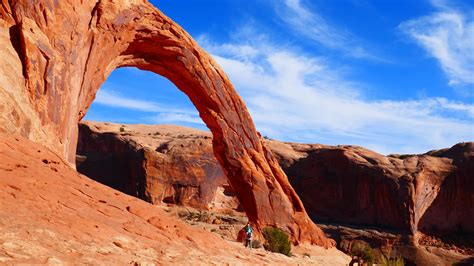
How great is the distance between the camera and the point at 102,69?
15.7 m

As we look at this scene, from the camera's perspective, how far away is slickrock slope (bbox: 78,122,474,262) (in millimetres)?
32531

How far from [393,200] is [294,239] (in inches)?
575

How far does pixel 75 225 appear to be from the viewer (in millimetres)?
5953

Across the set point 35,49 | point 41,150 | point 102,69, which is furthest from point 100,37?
point 41,150

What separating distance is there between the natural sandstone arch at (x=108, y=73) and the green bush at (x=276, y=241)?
4.37ft

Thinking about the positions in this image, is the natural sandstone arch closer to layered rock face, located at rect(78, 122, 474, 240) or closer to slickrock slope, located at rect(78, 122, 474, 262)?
slickrock slope, located at rect(78, 122, 474, 262)

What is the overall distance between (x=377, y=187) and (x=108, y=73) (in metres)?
24.8

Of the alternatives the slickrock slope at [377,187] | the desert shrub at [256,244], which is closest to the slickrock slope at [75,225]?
the desert shrub at [256,244]

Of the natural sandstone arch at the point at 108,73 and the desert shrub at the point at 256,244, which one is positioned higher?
the natural sandstone arch at the point at 108,73

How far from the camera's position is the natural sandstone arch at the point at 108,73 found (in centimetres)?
1027

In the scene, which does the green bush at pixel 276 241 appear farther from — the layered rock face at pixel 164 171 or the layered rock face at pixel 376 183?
the layered rock face at pixel 164 171

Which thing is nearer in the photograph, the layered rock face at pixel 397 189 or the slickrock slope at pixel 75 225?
the slickrock slope at pixel 75 225

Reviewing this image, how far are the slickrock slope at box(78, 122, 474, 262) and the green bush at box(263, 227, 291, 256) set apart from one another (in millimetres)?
13404

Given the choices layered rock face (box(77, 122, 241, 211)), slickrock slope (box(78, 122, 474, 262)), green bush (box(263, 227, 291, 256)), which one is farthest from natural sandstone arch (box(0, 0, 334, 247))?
layered rock face (box(77, 122, 241, 211))
